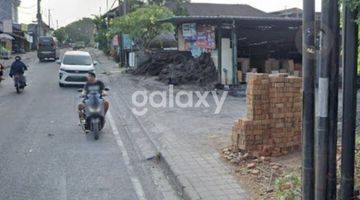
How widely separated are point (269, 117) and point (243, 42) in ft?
48.8

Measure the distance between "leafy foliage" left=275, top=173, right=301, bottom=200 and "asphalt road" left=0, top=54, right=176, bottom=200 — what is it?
1.62 metres

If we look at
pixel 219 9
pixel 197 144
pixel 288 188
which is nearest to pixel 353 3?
pixel 288 188

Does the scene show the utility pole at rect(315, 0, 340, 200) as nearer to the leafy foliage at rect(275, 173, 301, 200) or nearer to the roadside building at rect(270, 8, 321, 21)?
the leafy foliage at rect(275, 173, 301, 200)

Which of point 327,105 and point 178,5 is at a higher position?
point 178,5

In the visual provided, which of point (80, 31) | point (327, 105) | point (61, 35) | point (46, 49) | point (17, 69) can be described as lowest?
point (327, 105)

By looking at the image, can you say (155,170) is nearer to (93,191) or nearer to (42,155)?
(93,191)

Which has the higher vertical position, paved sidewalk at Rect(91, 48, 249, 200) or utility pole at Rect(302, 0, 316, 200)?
utility pole at Rect(302, 0, 316, 200)

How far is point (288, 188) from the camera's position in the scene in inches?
259

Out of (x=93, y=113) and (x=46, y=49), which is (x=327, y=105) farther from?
(x=46, y=49)

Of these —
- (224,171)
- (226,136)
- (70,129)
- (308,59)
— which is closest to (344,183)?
(308,59)

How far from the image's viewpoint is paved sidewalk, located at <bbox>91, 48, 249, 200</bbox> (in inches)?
284

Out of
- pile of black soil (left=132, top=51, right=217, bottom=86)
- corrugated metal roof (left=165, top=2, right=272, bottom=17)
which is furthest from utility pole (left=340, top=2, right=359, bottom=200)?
corrugated metal roof (left=165, top=2, right=272, bottom=17)

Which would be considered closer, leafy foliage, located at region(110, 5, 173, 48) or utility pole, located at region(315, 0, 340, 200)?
utility pole, located at region(315, 0, 340, 200)

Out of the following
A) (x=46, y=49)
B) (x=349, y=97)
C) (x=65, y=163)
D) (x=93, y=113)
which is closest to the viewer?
(x=349, y=97)
